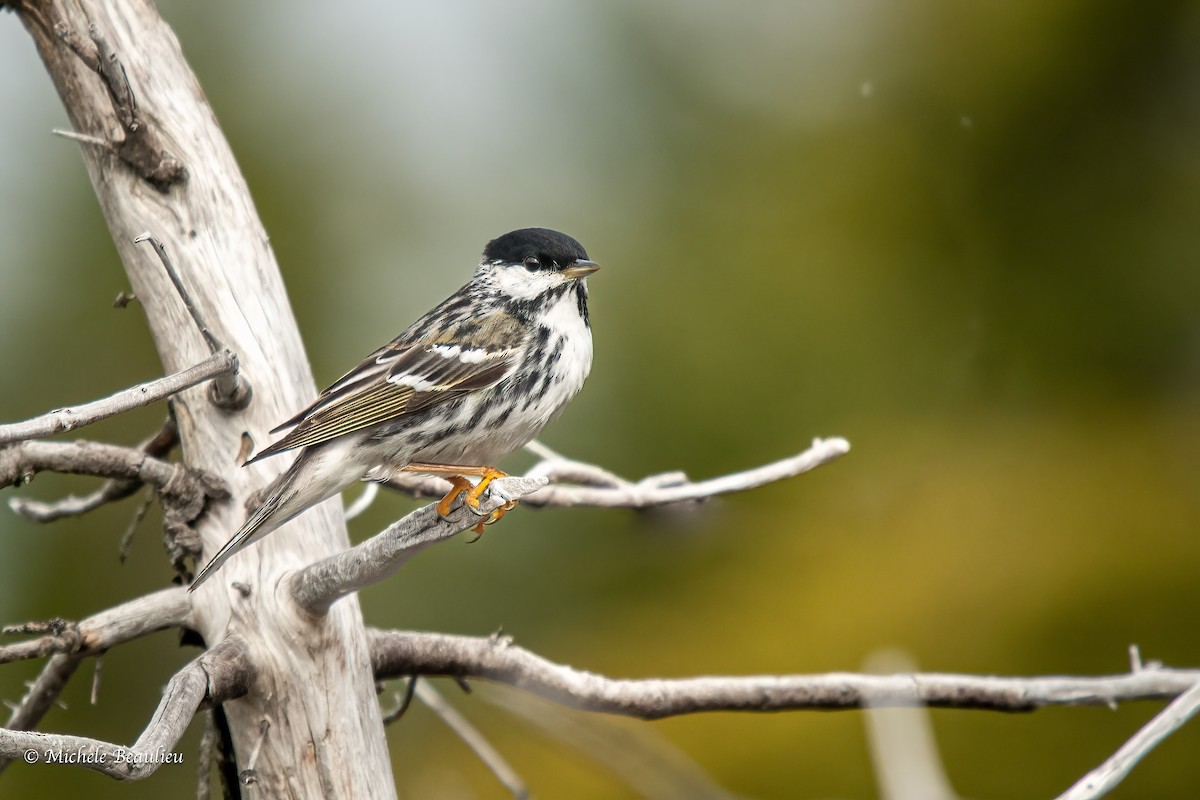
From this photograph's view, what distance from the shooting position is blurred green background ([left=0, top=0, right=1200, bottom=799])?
21.5ft

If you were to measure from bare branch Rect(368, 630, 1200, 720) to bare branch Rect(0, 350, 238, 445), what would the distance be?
1046mm

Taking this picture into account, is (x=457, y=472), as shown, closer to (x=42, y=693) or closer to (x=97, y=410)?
(x=97, y=410)

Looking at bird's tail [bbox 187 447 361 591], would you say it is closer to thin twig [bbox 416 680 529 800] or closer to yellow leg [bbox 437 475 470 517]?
yellow leg [bbox 437 475 470 517]

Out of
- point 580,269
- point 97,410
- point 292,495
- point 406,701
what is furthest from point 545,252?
point 97,410

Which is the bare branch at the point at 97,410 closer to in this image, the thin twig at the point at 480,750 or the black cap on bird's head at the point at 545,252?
the thin twig at the point at 480,750

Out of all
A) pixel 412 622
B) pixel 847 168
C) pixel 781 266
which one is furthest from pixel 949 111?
pixel 412 622

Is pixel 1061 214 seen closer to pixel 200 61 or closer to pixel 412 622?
pixel 412 622

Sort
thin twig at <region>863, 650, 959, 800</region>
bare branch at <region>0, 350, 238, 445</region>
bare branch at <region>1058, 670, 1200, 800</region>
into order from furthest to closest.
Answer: bare branch at <region>1058, 670, 1200, 800</region> < bare branch at <region>0, 350, 238, 445</region> < thin twig at <region>863, 650, 959, 800</region>

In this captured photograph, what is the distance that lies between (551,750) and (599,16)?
6779 millimetres

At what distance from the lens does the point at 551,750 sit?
648 cm

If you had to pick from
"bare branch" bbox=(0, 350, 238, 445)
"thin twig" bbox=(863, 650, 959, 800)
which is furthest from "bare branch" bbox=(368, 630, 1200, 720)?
"bare branch" bbox=(0, 350, 238, 445)

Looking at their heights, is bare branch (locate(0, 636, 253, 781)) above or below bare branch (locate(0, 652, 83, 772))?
below

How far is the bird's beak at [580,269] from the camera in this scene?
15.3 feet

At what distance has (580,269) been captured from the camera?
4.67 m
